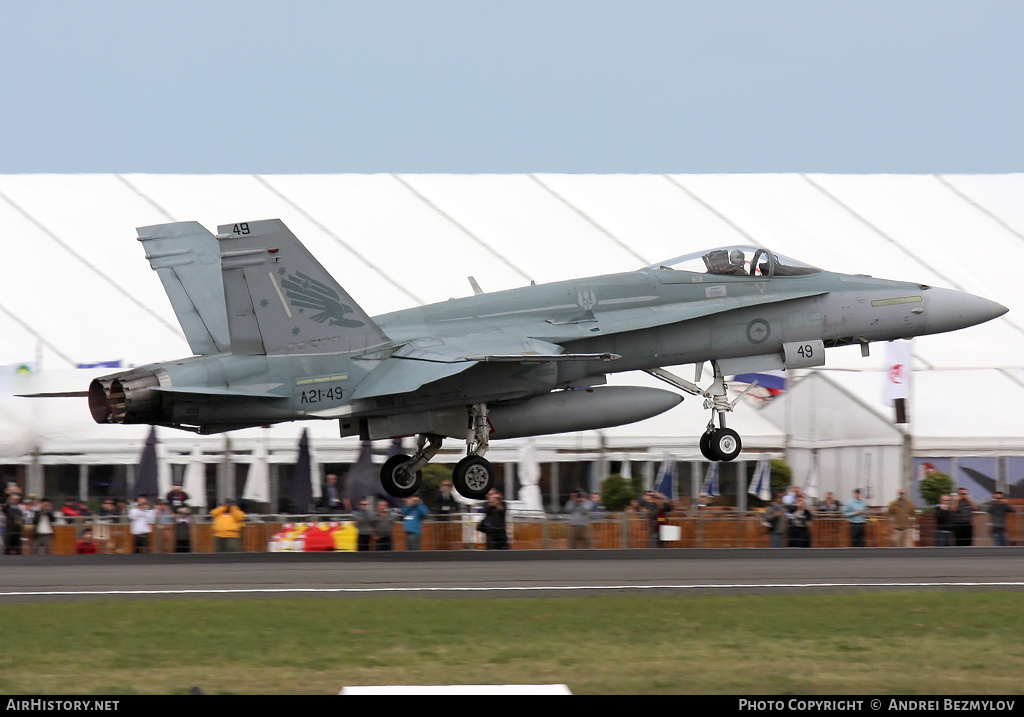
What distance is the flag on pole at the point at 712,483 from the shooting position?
2562cm

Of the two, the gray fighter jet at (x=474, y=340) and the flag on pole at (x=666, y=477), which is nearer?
the gray fighter jet at (x=474, y=340)

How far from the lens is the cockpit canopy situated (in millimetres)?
19531

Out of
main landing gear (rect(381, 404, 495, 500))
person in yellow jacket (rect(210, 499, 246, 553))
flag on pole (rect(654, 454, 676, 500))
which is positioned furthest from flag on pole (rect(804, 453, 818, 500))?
person in yellow jacket (rect(210, 499, 246, 553))

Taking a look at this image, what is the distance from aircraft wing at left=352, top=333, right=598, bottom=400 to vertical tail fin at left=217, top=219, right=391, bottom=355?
63 centimetres

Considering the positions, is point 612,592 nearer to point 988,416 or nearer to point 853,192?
point 988,416

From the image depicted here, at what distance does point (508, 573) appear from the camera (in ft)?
52.7

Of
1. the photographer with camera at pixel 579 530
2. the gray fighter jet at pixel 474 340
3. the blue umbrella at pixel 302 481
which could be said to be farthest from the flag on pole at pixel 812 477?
the blue umbrella at pixel 302 481

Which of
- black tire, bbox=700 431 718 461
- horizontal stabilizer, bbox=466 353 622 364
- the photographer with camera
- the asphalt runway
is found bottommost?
the asphalt runway

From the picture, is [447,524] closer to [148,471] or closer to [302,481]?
[302,481]

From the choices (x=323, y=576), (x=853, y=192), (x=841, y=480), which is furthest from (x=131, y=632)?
(x=853, y=192)

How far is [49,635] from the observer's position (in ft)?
37.6

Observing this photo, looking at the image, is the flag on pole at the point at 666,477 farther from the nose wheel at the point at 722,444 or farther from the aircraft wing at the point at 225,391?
the aircraft wing at the point at 225,391

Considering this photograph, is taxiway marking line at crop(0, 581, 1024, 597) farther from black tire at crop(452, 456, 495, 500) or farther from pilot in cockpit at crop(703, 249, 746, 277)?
pilot in cockpit at crop(703, 249, 746, 277)
